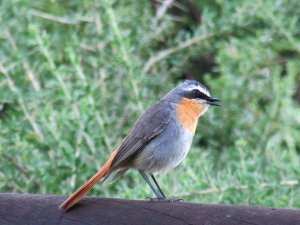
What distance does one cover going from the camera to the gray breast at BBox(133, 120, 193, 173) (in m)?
4.17

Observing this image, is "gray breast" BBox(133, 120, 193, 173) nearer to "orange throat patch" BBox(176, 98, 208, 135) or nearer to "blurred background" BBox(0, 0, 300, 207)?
"orange throat patch" BBox(176, 98, 208, 135)

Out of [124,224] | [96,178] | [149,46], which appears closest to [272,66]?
[149,46]

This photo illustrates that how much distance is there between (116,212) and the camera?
2744 mm

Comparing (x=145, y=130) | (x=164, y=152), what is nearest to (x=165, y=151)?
(x=164, y=152)

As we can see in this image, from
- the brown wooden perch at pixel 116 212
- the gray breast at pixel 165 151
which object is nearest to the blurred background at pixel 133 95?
the gray breast at pixel 165 151

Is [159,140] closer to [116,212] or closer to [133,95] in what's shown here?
[133,95]

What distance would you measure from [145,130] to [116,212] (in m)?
1.44

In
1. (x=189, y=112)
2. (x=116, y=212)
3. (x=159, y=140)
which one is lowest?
(x=116, y=212)

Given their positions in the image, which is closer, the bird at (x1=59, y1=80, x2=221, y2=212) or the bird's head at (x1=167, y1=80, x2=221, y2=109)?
the bird at (x1=59, y1=80, x2=221, y2=212)

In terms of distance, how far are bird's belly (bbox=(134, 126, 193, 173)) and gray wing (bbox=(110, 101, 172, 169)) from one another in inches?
1.5

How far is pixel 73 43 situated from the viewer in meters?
5.46

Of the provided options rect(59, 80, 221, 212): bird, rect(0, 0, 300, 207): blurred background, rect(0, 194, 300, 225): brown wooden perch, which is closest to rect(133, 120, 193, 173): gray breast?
rect(59, 80, 221, 212): bird

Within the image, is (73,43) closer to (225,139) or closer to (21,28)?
(21,28)

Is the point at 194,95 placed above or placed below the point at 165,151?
above
